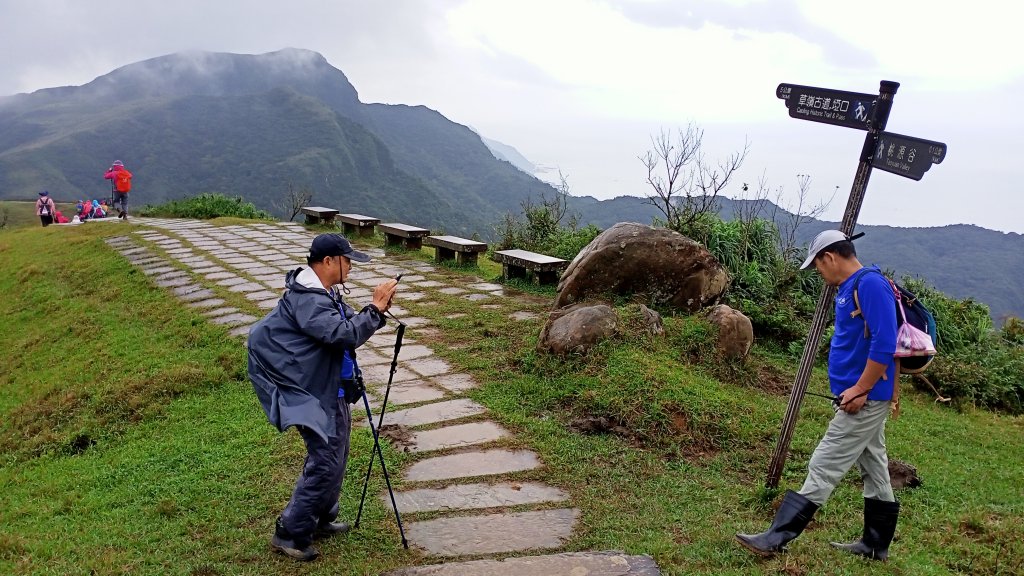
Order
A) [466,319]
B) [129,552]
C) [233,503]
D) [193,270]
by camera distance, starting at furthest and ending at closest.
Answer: [193,270] → [466,319] → [233,503] → [129,552]

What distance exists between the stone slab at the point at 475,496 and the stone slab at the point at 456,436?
55 centimetres

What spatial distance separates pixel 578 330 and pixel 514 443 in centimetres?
148

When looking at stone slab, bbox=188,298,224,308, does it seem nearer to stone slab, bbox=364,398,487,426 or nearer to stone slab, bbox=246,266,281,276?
stone slab, bbox=246,266,281,276

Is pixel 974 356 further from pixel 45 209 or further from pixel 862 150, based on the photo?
pixel 45 209

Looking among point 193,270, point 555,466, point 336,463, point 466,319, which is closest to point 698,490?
point 555,466

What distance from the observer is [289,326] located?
10.00ft

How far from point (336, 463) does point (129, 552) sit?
44.0 inches

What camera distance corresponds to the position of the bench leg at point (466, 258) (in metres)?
10.5

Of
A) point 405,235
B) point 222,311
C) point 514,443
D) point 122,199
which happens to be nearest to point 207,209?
point 122,199

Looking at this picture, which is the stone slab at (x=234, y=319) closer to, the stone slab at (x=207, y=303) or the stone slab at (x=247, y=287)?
the stone slab at (x=207, y=303)

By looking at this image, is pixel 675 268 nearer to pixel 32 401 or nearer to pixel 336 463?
pixel 336 463

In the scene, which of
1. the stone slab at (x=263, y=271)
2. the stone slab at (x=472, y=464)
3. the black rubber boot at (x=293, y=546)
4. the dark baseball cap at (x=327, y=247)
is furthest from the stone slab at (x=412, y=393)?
the stone slab at (x=263, y=271)

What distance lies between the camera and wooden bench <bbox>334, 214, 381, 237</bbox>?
13016 mm

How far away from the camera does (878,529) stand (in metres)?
3.17
